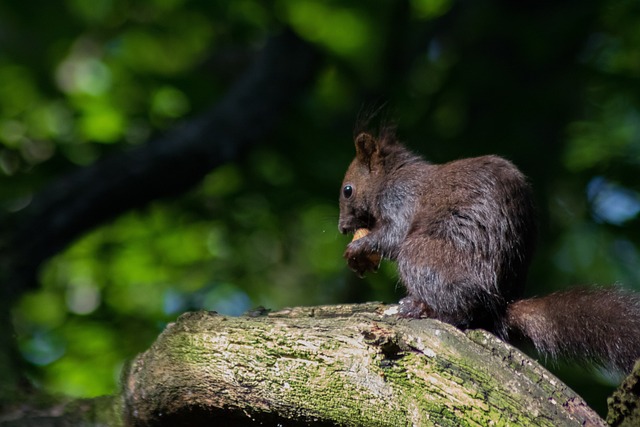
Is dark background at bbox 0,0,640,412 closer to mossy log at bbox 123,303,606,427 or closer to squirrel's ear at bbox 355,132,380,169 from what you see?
squirrel's ear at bbox 355,132,380,169

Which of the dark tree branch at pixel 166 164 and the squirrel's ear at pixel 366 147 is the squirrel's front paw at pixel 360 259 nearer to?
the squirrel's ear at pixel 366 147

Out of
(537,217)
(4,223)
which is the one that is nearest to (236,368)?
(537,217)

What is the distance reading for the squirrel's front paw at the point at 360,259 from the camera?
448 cm

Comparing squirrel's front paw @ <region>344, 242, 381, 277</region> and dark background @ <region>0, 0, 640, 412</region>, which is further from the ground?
dark background @ <region>0, 0, 640, 412</region>

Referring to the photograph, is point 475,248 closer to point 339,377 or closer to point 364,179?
point 339,377

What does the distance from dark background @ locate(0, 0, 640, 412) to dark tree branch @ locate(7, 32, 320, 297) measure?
0.6 inches

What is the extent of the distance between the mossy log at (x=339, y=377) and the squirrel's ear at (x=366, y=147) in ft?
5.73

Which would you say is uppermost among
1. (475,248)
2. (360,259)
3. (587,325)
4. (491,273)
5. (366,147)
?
(366,147)

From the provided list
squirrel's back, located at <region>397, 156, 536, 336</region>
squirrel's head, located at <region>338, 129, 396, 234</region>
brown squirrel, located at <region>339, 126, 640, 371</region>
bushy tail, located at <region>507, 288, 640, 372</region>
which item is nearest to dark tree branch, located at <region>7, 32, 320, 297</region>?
squirrel's head, located at <region>338, 129, 396, 234</region>

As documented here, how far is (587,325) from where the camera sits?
3266 millimetres

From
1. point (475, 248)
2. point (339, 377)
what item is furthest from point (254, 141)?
point (339, 377)

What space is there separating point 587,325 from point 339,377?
1.04 meters

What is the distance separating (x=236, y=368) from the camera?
3033 millimetres

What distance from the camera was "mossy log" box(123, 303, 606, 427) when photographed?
257 centimetres
